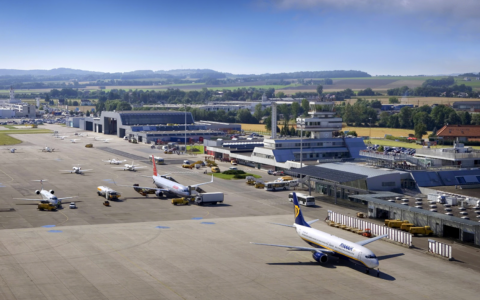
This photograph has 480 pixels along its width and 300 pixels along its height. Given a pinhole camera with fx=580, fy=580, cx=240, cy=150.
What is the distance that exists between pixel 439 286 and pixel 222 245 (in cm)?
2304

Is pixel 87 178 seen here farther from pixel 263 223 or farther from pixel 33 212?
pixel 263 223

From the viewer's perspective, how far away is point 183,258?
57.3 metres

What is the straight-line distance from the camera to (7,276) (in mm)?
50656

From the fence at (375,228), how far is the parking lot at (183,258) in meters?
1.72

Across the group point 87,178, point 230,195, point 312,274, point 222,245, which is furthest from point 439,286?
point 87,178

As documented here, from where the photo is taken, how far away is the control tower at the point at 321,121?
12438 cm

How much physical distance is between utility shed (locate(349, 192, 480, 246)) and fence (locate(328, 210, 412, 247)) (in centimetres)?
504

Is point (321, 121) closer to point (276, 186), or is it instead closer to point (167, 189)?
point (276, 186)

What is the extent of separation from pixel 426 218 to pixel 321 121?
56.6 meters

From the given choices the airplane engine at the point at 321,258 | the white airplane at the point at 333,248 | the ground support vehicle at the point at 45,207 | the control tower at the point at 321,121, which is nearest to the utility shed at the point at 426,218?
the white airplane at the point at 333,248

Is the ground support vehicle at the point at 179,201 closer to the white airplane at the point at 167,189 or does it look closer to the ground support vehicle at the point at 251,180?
the white airplane at the point at 167,189

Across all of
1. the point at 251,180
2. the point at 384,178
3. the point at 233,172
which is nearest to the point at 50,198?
the point at 251,180

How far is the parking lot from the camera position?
48.1 metres

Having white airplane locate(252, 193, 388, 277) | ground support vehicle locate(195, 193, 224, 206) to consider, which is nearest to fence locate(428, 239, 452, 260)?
white airplane locate(252, 193, 388, 277)
